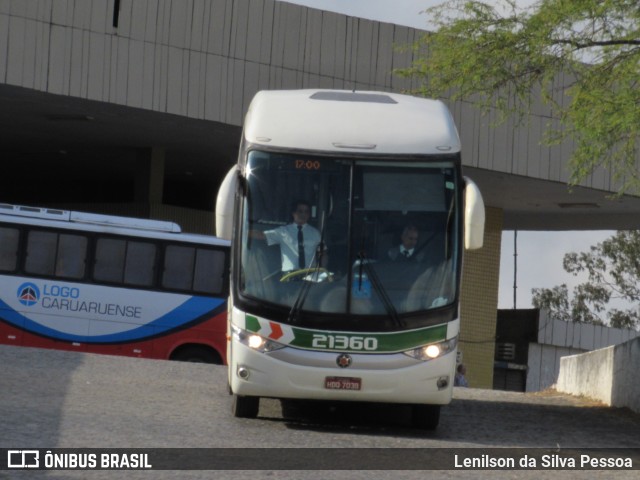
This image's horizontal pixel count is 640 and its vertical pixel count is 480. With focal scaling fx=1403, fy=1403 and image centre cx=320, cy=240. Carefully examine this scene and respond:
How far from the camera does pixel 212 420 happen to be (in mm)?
14055

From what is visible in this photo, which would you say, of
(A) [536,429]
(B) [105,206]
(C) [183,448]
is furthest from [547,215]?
(C) [183,448]

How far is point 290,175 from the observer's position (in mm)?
14266

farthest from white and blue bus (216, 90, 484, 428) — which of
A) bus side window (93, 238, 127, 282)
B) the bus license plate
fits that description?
bus side window (93, 238, 127, 282)

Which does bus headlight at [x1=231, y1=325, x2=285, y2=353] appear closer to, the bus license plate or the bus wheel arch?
the bus license plate

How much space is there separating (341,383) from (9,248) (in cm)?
1380

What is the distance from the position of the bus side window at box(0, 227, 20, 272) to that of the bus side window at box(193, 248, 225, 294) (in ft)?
11.1

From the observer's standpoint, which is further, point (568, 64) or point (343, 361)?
point (568, 64)

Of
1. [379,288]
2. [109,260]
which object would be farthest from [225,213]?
[109,260]

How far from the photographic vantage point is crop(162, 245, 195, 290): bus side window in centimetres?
2672

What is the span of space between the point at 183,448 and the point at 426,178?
417 cm

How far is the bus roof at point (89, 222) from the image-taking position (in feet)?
86.7

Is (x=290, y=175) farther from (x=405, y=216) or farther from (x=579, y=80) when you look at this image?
(x=579, y=80)

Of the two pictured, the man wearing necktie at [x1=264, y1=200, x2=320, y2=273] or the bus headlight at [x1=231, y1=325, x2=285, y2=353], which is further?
the man wearing necktie at [x1=264, y1=200, x2=320, y2=273]

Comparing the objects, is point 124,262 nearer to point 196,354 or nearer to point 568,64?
point 196,354
